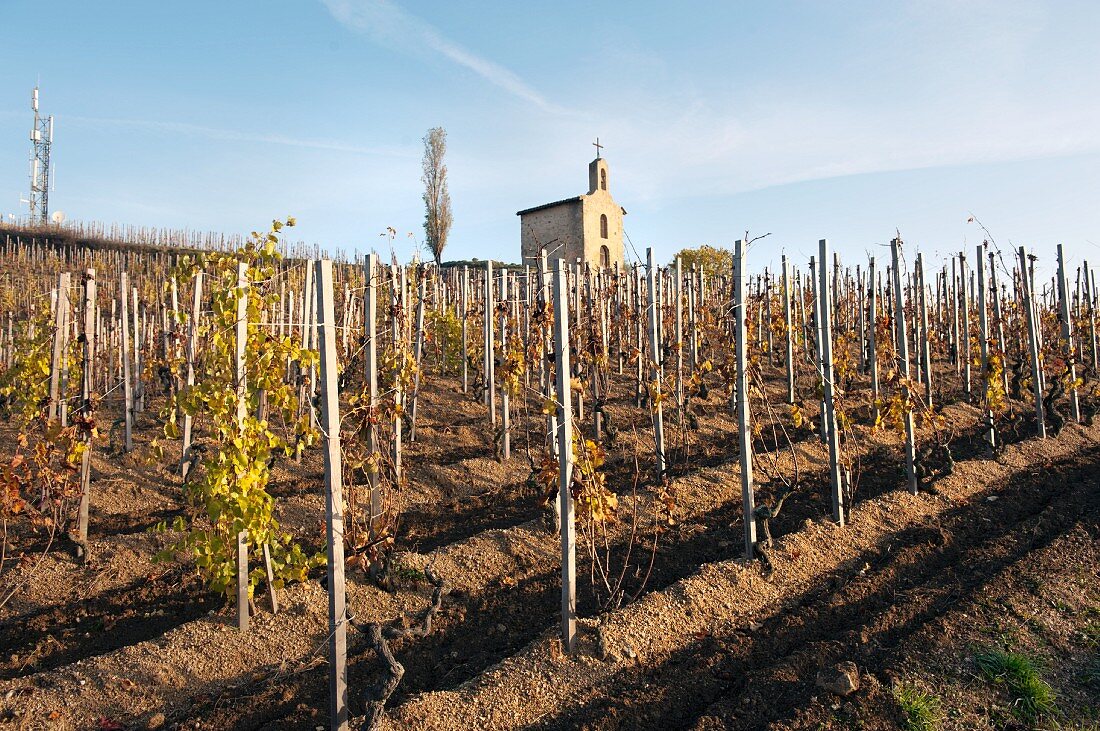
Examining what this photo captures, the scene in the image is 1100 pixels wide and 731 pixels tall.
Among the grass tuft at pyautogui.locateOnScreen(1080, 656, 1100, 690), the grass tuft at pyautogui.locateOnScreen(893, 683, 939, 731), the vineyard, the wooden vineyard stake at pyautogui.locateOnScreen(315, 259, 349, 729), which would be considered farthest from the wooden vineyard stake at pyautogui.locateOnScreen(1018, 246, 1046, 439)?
the wooden vineyard stake at pyautogui.locateOnScreen(315, 259, 349, 729)

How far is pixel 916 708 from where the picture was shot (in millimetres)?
3525

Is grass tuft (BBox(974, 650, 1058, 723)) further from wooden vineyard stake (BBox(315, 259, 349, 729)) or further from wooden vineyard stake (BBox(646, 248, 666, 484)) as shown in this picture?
wooden vineyard stake (BBox(315, 259, 349, 729))

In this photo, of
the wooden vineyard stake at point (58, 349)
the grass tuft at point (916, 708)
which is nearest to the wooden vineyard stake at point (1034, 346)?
the grass tuft at point (916, 708)

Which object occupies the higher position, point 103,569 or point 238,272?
point 238,272

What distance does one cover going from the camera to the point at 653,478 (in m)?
7.49

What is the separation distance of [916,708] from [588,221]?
2540cm

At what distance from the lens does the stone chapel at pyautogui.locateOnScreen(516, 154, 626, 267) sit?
1088 inches

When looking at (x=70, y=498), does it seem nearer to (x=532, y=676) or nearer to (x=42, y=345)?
(x=42, y=345)

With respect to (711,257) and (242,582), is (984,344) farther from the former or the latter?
(711,257)

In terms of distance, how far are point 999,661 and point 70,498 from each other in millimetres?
7849

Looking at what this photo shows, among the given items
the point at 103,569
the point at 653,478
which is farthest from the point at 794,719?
the point at 103,569

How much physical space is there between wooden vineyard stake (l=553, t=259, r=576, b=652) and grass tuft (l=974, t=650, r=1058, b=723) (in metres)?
2.46

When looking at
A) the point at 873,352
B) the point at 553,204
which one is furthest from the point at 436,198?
the point at 873,352

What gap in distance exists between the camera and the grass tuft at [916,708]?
3.46 m
